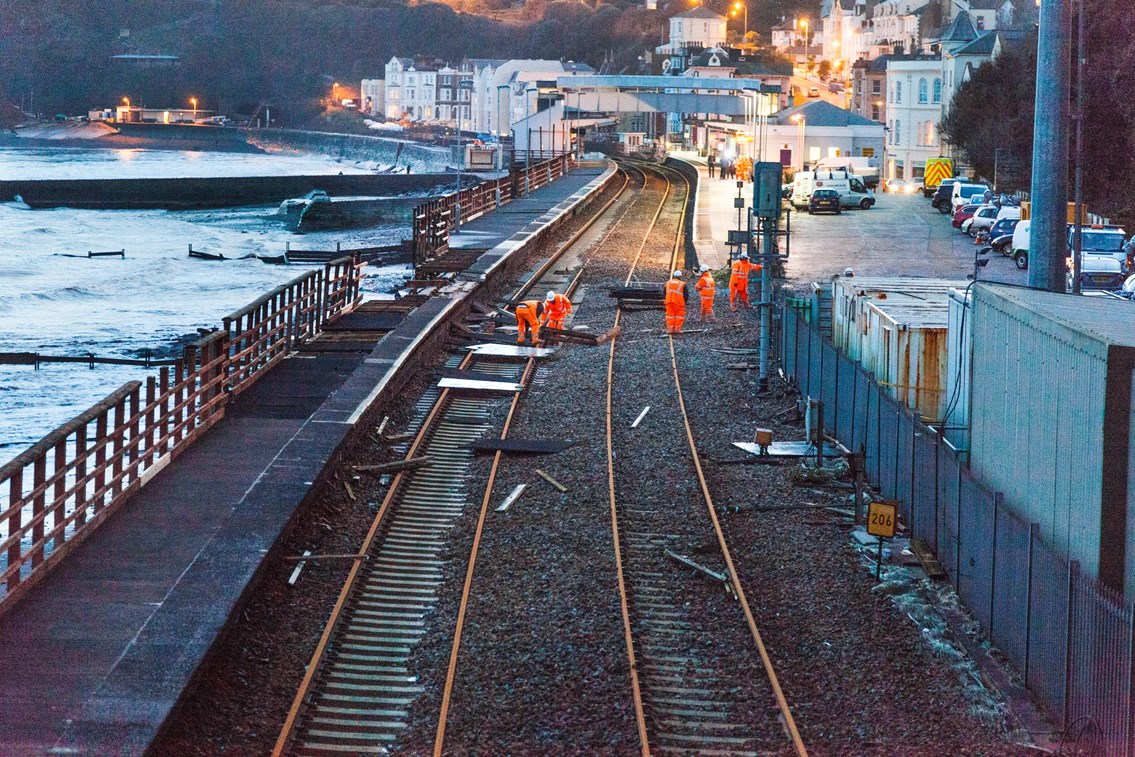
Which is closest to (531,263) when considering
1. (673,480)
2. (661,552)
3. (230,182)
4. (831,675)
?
(673,480)

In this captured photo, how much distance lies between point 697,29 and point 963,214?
12722cm

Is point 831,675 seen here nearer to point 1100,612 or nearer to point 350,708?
point 1100,612

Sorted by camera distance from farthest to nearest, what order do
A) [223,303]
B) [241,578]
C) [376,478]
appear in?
[223,303]
[376,478]
[241,578]

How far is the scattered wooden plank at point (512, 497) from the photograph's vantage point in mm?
14109

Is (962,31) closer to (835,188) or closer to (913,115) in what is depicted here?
(913,115)

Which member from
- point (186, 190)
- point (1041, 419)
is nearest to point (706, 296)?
point (1041, 419)

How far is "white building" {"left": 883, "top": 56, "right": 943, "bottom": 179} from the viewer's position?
7725cm

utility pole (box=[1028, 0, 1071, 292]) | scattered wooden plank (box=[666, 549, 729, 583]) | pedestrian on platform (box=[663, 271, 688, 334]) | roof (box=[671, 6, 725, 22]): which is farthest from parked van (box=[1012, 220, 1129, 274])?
roof (box=[671, 6, 725, 22])

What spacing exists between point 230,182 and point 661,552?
8860cm

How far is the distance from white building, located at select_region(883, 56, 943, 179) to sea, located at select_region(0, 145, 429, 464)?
28.6 metres

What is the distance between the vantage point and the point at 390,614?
11227 mm

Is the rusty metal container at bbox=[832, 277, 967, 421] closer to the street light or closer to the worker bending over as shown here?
the worker bending over

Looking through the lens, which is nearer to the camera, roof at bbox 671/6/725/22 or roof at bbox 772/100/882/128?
roof at bbox 772/100/882/128

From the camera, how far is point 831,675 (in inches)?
393
